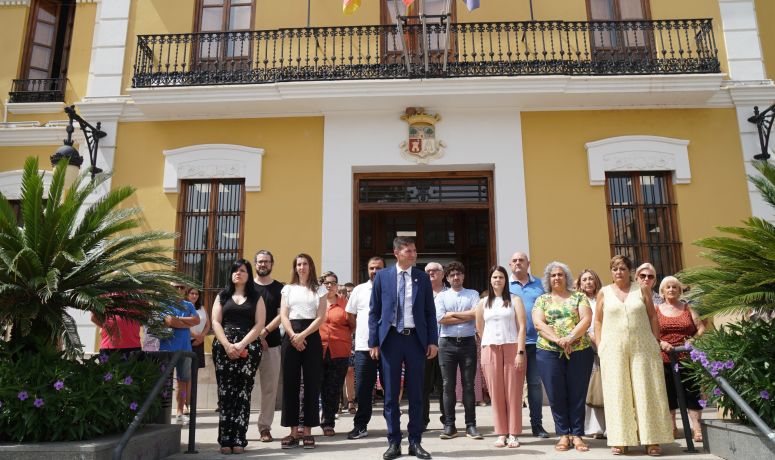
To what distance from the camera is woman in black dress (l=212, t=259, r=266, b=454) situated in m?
5.02

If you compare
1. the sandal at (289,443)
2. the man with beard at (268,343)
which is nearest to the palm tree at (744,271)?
the sandal at (289,443)

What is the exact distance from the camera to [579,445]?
4934mm

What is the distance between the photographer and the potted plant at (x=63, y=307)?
168 inches

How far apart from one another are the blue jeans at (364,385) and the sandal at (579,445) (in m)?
1.87

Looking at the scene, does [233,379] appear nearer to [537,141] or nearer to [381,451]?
[381,451]

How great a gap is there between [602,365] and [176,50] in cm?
841

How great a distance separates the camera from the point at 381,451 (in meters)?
4.97

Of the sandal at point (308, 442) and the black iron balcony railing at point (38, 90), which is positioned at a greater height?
the black iron balcony railing at point (38, 90)

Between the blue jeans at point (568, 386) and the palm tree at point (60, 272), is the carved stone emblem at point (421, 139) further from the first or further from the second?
the palm tree at point (60, 272)

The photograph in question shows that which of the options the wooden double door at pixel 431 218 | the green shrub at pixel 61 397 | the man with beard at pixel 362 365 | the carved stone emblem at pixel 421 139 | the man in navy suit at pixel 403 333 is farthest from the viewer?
the wooden double door at pixel 431 218

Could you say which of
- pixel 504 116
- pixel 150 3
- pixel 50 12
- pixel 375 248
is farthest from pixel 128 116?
pixel 504 116

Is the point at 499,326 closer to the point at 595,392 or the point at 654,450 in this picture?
the point at 595,392

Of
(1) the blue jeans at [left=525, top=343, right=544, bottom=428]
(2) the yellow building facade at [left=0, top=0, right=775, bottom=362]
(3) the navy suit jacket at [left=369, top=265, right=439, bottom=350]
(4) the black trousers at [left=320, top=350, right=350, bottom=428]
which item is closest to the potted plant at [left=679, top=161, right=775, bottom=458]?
(1) the blue jeans at [left=525, top=343, right=544, bottom=428]

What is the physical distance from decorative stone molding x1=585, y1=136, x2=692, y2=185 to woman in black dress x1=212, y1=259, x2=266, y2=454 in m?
6.01
